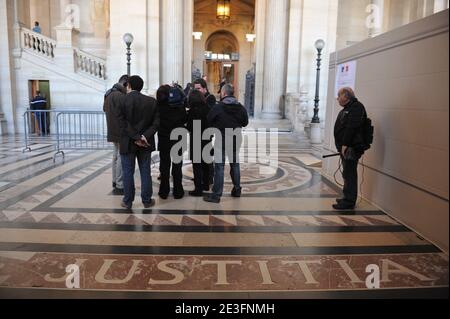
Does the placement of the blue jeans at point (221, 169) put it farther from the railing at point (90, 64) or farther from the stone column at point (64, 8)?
the stone column at point (64, 8)

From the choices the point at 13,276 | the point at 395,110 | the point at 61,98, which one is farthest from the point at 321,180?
the point at 61,98

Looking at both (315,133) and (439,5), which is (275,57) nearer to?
(315,133)

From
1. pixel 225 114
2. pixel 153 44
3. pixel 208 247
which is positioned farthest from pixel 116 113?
pixel 153 44

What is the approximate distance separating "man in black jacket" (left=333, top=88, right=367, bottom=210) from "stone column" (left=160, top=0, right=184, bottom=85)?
11327 mm

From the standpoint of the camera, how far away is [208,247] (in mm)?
4250

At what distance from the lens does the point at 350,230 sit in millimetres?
4852

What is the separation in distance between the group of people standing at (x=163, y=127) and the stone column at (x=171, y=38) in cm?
1020

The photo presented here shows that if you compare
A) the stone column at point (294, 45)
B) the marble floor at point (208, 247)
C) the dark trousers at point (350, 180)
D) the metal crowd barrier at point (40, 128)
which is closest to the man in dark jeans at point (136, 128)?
the marble floor at point (208, 247)

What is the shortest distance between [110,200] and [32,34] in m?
12.5

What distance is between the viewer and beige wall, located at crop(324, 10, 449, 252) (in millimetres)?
4175

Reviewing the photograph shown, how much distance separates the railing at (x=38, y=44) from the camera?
15289mm

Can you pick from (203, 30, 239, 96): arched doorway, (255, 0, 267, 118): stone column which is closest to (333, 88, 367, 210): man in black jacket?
(255, 0, 267, 118): stone column

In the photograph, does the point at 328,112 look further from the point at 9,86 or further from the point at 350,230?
the point at 9,86

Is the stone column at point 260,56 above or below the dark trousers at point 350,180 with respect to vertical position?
above
